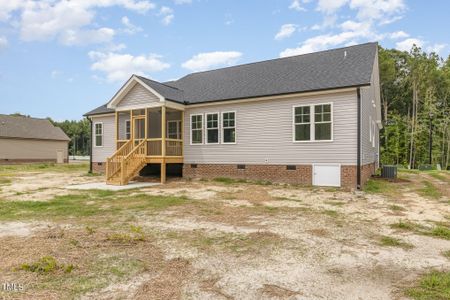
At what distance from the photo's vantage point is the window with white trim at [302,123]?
11969 millimetres

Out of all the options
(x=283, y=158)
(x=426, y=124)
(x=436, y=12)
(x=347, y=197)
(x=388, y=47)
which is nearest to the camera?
(x=347, y=197)

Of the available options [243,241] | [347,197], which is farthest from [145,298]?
[347,197]

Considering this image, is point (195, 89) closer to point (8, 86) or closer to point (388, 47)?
point (8, 86)

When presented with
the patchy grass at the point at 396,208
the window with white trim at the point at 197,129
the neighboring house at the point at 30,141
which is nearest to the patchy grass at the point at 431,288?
the patchy grass at the point at 396,208

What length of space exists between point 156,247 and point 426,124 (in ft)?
108

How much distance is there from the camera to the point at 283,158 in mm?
12477

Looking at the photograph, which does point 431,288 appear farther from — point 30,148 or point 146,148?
point 30,148

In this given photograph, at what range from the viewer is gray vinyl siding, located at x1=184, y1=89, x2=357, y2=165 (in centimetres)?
1118

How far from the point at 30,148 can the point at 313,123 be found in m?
34.3

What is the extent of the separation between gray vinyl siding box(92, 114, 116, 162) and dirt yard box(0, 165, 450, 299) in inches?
399

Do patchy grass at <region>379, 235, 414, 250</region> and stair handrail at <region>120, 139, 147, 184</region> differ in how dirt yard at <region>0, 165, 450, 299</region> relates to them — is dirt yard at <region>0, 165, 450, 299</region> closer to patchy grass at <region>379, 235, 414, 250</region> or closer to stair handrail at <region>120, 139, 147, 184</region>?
patchy grass at <region>379, 235, 414, 250</region>

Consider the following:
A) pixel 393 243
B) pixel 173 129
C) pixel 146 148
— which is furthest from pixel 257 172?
pixel 393 243

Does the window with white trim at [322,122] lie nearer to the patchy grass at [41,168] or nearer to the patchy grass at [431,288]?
the patchy grass at [431,288]

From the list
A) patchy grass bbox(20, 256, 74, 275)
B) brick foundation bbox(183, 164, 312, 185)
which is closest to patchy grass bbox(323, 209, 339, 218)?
brick foundation bbox(183, 164, 312, 185)
